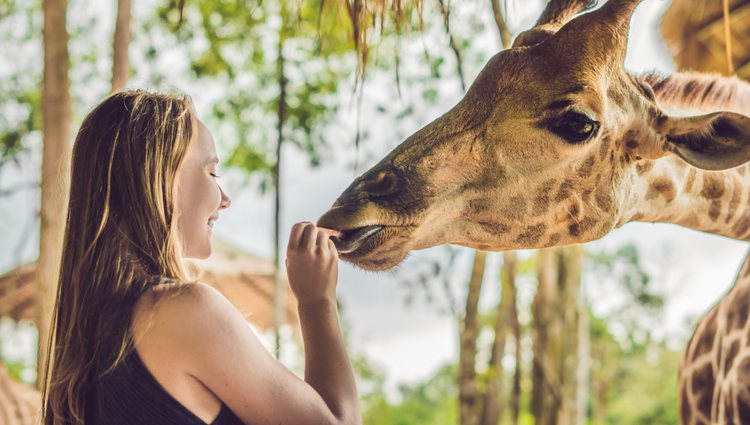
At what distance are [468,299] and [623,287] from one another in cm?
1266

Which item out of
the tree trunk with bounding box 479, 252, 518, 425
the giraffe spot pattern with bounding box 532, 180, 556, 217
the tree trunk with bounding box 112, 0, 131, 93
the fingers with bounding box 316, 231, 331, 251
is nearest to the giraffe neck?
the giraffe spot pattern with bounding box 532, 180, 556, 217

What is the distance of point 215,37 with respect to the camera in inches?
247

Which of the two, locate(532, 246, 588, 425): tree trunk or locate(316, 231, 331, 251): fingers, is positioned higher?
locate(316, 231, 331, 251): fingers

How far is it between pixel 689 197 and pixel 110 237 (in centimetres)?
166

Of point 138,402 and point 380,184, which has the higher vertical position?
point 380,184

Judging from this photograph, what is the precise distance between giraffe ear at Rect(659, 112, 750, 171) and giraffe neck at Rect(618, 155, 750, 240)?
0.49ft

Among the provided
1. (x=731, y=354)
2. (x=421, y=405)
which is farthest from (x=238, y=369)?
(x=421, y=405)

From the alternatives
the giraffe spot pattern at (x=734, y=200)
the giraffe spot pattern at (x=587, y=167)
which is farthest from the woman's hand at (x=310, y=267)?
the giraffe spot pattern at (x=734, y=200)

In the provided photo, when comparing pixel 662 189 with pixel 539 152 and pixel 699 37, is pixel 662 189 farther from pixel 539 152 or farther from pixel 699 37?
pixel 699 37

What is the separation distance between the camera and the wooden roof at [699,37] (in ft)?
15.0

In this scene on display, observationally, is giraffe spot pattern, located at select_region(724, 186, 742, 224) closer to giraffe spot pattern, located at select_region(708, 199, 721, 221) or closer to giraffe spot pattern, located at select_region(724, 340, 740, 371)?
giraffe spot pattern, located at select_region(708, 199, 721, 221)

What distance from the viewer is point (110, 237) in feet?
4.88

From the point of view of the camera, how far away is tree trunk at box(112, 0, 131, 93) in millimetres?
4895

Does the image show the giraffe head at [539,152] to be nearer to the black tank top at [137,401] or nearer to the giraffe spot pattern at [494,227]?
the giraffe spot pattern at [494,227]
